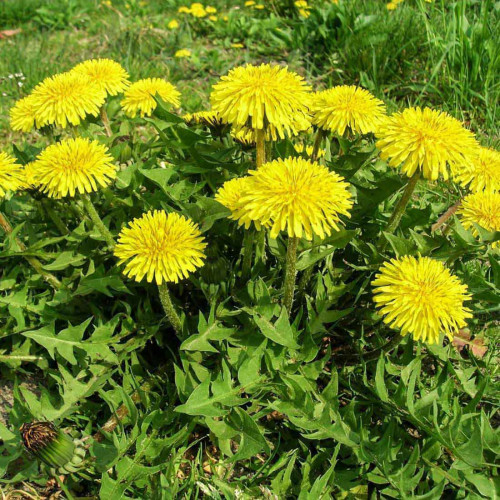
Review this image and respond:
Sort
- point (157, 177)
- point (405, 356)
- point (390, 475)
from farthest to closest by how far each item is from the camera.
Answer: point (157, 177), point (405, 356), point (390, 475)

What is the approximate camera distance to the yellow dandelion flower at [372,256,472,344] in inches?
64.3

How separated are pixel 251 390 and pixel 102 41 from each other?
16.7ft

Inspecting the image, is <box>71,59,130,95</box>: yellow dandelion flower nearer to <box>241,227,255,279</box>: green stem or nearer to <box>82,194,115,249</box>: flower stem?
<box>82,194,115,249</box>: flower stem

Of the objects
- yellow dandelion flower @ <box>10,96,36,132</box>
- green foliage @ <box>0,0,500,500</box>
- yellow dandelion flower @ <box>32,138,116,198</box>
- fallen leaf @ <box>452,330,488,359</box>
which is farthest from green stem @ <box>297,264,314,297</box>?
yellow dandelion flower @ <box>10,96,36,132</box>

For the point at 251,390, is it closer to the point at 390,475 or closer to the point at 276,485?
the point at 276,485

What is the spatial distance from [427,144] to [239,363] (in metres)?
1.05

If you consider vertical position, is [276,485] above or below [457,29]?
below

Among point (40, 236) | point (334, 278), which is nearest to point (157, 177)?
point (40, 236)

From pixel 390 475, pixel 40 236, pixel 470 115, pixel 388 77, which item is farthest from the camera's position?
pixel 388 77

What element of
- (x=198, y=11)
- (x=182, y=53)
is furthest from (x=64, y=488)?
(x=198, y=11)

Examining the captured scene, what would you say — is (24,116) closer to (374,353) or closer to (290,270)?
(290,270)

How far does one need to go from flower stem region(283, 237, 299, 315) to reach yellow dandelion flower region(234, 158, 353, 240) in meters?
0.12

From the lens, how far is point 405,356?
2.00 metres

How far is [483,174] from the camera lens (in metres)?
2.01
